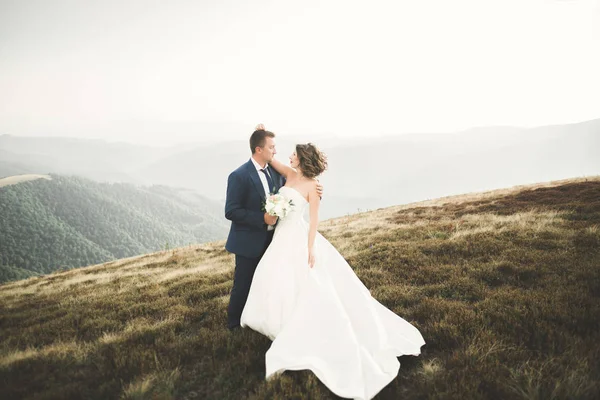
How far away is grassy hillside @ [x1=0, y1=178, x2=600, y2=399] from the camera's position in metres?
3.83

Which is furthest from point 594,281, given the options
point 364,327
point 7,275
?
point 7,275

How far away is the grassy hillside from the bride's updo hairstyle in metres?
2.96

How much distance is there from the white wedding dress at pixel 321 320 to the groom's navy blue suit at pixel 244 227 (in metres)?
0.37

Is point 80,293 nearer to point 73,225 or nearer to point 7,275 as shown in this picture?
point 7,275

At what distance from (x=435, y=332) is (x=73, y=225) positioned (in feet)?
766

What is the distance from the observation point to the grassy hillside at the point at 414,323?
383cm

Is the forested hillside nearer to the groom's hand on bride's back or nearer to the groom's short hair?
the groom's short hair

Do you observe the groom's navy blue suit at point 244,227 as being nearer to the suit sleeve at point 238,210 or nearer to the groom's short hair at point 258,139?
the suit sleeve at point 238,210

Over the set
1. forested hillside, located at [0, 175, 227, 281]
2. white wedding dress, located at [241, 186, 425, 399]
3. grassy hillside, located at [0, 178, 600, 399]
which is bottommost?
forested hillside, located at [0, 175, 227, 281]

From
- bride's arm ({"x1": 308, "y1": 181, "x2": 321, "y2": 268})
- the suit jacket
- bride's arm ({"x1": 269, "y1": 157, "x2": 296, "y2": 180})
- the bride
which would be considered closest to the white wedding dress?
the bride

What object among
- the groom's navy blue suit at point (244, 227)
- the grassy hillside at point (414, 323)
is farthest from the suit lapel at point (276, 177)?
the grassy hillside at point (414, 323)

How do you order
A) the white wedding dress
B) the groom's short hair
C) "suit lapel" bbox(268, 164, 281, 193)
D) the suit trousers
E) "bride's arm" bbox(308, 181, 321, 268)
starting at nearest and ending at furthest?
the white wedding dress → "bride's arm" bbox(308, 181, 321, 268) → the groom's short hair → the suit trousers → "suit lapel" bbox(268, 164, 281, 193)

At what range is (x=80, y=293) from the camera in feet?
33.8

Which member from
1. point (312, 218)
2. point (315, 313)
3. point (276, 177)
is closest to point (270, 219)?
point (312, 218)
